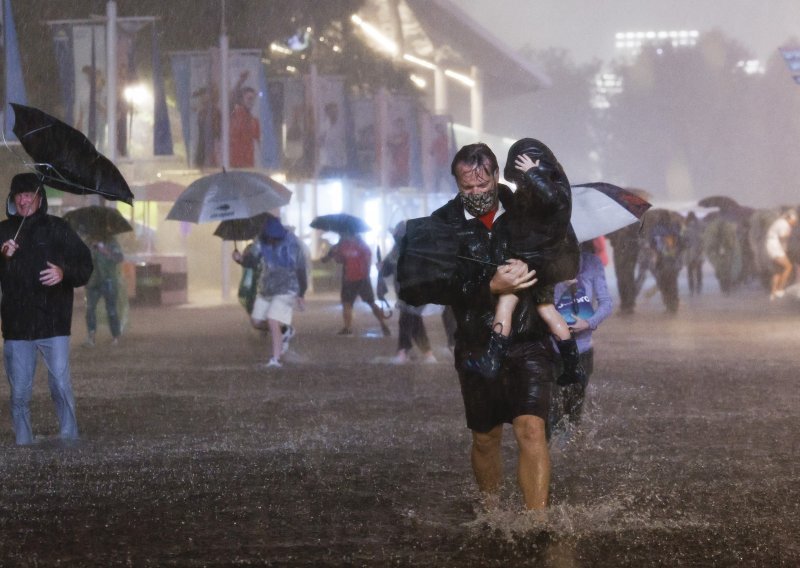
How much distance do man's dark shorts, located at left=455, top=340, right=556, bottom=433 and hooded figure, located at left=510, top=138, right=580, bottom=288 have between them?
30 centimetres

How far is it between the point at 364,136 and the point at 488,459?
1254 inches

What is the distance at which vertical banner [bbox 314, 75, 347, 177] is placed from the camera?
33344 mm

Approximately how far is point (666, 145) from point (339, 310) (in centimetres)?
8413

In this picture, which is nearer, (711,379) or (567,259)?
(567,259)

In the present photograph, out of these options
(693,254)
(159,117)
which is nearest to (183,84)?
(159,117)

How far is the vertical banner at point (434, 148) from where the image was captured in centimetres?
4266

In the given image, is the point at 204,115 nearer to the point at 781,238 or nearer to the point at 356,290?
the point at 356,290

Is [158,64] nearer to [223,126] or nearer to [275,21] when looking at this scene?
[223,126]

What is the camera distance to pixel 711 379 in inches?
513

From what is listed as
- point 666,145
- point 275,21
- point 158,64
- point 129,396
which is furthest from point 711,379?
point 666,145

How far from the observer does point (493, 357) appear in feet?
18.4

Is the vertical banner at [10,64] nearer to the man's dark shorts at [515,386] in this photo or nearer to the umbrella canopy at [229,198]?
the umbrella canopy at [229,198]

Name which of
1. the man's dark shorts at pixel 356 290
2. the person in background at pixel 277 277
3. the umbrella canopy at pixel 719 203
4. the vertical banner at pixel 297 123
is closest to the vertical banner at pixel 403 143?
the vertical banner at pixel 297 123

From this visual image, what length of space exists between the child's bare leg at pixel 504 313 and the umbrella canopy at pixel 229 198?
30.9 feet
